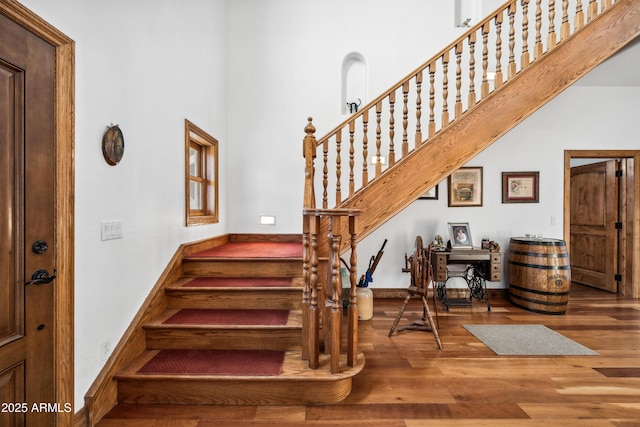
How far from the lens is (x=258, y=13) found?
4.42 metres

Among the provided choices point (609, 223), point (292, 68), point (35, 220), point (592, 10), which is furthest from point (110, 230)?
point (609, 223)

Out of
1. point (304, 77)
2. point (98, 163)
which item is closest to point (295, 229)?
point (304, 77)

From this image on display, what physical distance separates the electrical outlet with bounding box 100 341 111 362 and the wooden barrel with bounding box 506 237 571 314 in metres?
4.40

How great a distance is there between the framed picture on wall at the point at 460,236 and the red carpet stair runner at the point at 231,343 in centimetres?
223

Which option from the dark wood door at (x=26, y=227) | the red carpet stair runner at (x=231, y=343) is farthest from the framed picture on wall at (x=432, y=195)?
the dark wood door at (x=26, y=227)

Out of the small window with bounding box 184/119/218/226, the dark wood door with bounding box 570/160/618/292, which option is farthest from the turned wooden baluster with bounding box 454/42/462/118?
the dark wood door with bounding box 570/160/618/292

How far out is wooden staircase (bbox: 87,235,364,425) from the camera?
199 centimetres

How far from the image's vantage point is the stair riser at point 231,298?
266 centimetres

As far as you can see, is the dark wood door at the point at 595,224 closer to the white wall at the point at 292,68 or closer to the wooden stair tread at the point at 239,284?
the white wall at the point at 292,68

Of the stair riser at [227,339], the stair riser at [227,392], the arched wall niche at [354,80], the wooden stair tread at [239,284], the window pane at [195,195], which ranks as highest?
the arched wall niche at [354,80]

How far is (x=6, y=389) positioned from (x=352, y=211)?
1920 mm

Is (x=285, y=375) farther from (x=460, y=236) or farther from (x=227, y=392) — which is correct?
(x=460, y=236)

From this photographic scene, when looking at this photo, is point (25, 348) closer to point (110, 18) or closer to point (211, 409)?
point (211, 409)

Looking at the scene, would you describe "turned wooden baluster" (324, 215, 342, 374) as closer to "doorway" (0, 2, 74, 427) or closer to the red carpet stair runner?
the red carpet stair runner
